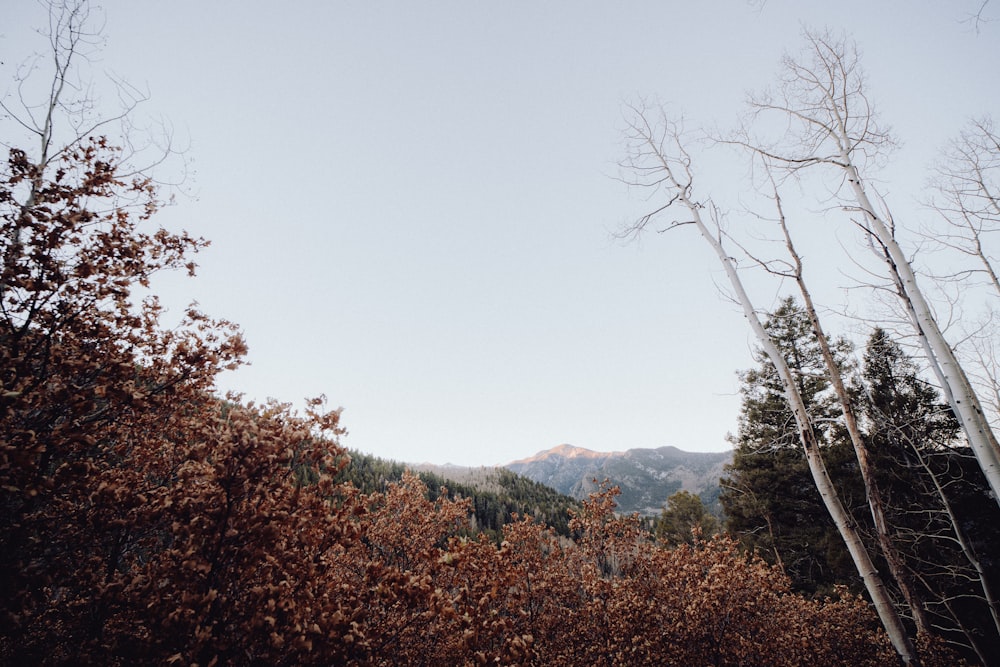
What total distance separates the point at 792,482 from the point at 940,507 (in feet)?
14.4

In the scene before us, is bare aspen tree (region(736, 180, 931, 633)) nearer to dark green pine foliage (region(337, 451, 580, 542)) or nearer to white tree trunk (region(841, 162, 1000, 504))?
white tree trunk (region(841, 162, 1000, 504))

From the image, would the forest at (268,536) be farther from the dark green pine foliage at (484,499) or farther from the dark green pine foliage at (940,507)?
the dark green pine foliage at (484,499)

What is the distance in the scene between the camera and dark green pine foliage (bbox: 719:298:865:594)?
566 inches

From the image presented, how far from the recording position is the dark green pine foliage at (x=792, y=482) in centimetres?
1437

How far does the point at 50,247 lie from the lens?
3404 millimetres

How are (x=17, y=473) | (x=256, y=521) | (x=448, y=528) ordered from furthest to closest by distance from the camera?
(x=448, y=528)
(x=256, y=521)
(x=17, y=473)

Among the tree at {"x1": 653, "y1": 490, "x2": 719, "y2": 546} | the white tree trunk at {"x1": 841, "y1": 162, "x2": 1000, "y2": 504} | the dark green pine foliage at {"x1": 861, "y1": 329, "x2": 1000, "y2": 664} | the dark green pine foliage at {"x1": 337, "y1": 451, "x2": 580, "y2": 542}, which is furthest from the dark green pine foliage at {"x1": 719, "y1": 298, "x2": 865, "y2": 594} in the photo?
the dark green pine foliage at {"x1": 337, "y1": 451, "x2": 580, "y2": 542}

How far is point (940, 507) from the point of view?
40.7 feet

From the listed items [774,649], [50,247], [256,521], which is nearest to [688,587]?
[774,649]

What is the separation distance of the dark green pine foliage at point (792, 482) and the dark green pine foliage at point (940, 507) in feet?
4.36

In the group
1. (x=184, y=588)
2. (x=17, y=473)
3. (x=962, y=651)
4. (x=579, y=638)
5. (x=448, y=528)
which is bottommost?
(x=962, y=651)

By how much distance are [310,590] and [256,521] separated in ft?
2.29

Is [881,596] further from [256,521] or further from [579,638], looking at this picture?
[256,521]

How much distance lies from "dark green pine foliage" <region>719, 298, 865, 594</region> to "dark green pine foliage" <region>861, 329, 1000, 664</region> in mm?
1328
